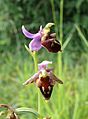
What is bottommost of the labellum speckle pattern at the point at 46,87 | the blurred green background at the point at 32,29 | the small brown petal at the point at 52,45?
the blurred green background at the point at 32,29

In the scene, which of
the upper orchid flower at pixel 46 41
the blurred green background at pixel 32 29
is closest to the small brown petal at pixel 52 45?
the upper orchid flower at pixel 46 41

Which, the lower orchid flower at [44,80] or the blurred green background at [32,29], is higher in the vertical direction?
the lower orchid flower at [44,80]

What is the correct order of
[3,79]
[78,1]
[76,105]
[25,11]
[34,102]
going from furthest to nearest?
[25,11]
[78,1]
[3,79]
[34,102]
[76,105]

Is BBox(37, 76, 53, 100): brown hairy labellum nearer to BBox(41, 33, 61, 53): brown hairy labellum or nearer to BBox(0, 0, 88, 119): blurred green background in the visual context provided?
BBox(41, 33, 61, 53): brown hairy labellum

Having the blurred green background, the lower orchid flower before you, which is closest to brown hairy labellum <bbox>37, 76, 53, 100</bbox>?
the lower orchid flower

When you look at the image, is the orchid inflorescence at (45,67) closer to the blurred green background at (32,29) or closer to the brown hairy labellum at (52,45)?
the brown hairy labellum at (52,45)

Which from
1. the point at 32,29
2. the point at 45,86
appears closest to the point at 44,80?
the point at 45,86

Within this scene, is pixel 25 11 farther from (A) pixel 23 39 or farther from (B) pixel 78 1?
(B) pixel 78 1

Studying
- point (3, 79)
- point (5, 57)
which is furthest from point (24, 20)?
point (3, 79)
